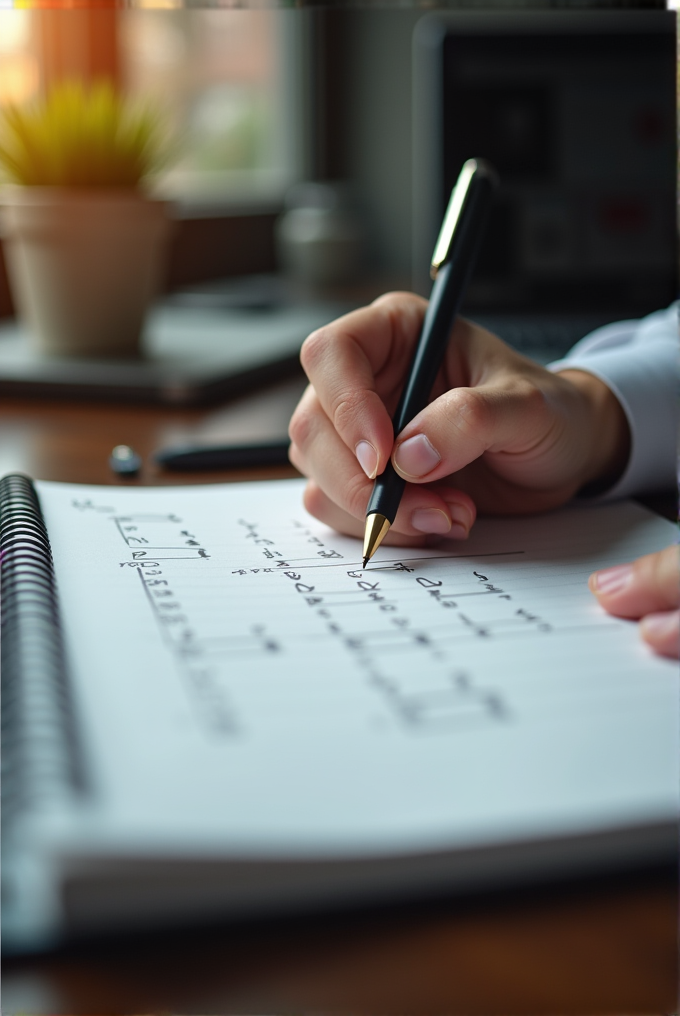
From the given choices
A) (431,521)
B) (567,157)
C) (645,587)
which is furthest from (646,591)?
(567,157)

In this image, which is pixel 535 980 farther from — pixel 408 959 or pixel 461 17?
pixel 461 17

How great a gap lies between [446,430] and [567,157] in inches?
30.4

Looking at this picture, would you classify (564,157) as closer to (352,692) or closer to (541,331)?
(541,331)

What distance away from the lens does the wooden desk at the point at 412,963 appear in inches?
8.0

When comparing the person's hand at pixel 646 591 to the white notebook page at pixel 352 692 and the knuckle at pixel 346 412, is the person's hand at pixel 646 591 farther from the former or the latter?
the knuckle at pixel 346 412

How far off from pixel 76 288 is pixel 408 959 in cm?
70

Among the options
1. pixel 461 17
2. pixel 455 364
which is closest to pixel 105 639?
pixel 455 364

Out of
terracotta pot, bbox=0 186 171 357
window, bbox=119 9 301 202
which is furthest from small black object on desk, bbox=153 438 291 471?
window, bbox=119 9 301 202

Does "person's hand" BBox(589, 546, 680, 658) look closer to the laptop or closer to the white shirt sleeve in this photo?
the white shirt sleeve

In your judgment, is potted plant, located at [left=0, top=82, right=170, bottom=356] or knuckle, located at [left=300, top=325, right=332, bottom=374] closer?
knuckle, located at [left=300, top=325, right=332, bottom=374]

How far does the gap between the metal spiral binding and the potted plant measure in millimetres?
444

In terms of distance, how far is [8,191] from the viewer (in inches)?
32.0

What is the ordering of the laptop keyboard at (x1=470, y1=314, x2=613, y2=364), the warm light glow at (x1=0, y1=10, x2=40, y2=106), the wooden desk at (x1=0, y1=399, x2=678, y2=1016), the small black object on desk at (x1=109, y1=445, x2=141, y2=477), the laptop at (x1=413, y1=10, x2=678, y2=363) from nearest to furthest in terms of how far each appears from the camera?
the wooden desk at (x1=0, y1=399, x2=678, y2=1016)
the small black object on desk at (x1=109, y1=445, x2=141, y2=477)
the laptop keyboard at (x1=470, y1=314, x2=613, y2=364)
the laptop at (x1=413, y1=10, x2=678, y2=363)
the warm light glow at (x1=0, y1=10, x2=40, y2=106)

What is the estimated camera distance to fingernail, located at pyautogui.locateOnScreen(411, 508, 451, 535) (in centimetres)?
42
